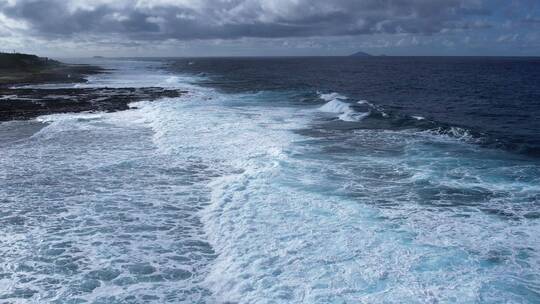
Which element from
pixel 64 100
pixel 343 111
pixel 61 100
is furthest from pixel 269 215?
pixel 61 100

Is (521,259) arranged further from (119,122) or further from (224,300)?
(119,122)

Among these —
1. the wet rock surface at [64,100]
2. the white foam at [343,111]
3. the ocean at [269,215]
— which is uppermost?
the wet rock surface at [64,100]

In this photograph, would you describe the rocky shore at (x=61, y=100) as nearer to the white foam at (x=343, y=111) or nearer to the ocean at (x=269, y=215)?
the ocean at (x=269, y=215)

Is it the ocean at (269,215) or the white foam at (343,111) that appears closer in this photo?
the ocean at (269,215)

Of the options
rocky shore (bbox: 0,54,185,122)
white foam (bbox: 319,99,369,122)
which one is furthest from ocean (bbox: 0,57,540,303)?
rocky shore (bbox: 0,54,185,122)

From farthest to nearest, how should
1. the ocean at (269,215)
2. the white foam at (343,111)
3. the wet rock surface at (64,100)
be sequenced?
the wet rock surface at (64,100)
the white foam at (343,111)
the ocean at (269,215)

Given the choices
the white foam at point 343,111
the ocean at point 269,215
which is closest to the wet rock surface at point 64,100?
the ocean at point 269,215

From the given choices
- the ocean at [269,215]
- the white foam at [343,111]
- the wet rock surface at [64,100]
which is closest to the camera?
the ocean at [269,215]

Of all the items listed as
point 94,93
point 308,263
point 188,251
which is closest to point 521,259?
point 308,263

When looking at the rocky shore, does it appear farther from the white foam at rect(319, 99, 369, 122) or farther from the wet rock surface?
the white foam at rect(319, 99, 369, 122)
